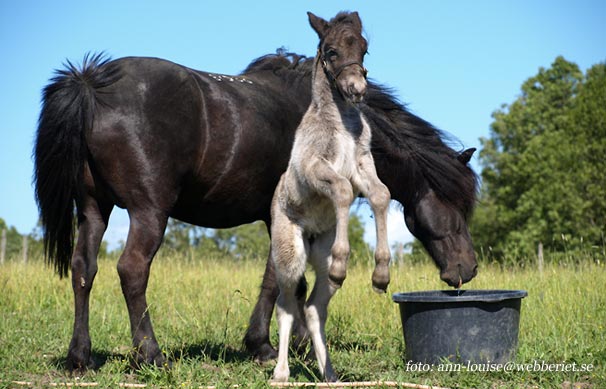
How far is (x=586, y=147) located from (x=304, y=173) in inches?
1318

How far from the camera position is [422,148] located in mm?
6215

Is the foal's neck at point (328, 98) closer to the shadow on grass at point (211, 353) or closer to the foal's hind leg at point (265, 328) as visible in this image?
the foal's hind leg at point (265, 328)

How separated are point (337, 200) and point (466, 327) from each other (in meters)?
1.88

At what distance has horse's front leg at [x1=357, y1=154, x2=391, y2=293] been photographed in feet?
12.6

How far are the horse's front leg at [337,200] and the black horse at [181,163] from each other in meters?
1.59

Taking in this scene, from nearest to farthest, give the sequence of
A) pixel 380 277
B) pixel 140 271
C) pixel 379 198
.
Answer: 1. pixel 380 277
2. pixel 379 198
3. pixel 140 271

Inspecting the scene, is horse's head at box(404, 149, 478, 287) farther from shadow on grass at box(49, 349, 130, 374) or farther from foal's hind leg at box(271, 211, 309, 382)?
shadow on grass at box(49, 349, 130, 374)

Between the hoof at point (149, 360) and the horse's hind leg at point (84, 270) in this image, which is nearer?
the hoof at point (149, 360)

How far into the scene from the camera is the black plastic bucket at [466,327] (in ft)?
16.9

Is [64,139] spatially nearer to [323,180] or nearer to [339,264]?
[323,180]

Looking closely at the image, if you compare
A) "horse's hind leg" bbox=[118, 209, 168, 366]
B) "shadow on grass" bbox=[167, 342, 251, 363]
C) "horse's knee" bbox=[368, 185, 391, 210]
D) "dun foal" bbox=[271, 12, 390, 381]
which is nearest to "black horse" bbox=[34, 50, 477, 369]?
"horse's hind leg" bbox=[118, 209, 168, 366]

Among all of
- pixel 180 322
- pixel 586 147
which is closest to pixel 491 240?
pixel 586 147

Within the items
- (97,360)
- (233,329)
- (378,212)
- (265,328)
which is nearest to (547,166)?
(233,329)

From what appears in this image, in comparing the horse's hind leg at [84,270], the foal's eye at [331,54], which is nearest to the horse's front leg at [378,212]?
the foal's eye at [331,54]
